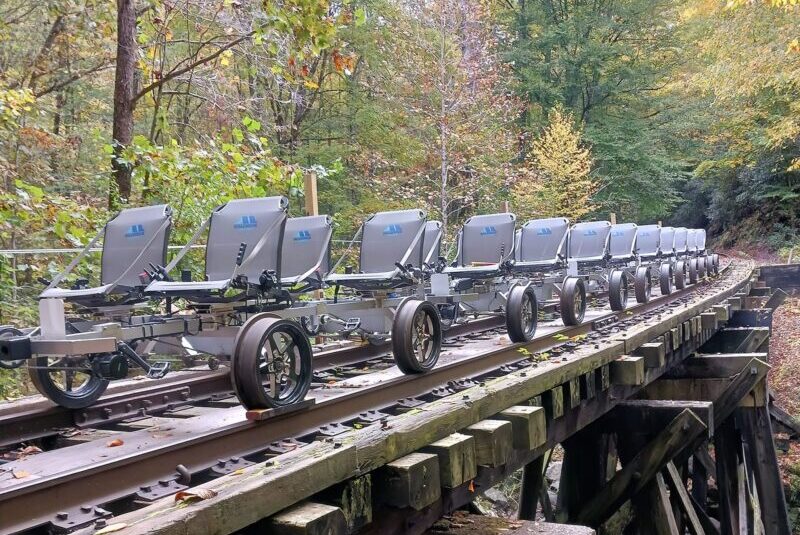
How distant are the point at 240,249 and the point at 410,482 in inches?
92.2

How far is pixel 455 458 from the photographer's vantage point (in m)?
3.74

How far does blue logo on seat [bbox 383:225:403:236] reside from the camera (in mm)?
7566

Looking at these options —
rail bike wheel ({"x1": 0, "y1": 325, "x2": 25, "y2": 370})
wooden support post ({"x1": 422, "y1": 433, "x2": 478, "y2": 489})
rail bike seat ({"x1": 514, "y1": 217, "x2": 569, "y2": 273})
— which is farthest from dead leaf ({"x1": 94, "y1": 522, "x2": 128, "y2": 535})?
rail bike seat ({"x1": 514, "y1": 217, "x2": 569, "y2": 273})

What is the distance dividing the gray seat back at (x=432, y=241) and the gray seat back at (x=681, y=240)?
11.3 m

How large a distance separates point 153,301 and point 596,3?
3296cm

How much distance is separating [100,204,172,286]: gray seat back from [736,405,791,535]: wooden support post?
7.44m

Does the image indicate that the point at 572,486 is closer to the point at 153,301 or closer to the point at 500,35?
the point at 153,301

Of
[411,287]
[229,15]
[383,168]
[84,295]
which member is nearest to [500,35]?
[383,168]

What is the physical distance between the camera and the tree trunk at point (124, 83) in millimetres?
10039

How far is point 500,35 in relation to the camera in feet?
101

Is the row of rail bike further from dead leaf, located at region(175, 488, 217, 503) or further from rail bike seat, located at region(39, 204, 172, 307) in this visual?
dead leaf, located at region(175, 488, 217, 503)

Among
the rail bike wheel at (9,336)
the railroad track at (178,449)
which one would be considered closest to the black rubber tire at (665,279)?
the railroad track at (178,449)

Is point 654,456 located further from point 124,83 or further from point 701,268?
point 701,268

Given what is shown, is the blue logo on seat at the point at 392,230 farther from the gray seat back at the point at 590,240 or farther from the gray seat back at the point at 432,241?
the gray seat back at the point at 590,240
